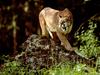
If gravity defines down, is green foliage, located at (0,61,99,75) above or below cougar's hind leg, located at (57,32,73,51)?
below

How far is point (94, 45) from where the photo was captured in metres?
10.2

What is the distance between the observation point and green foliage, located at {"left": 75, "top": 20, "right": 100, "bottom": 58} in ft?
33.0

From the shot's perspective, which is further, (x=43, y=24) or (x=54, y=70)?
(x=43, y=24)

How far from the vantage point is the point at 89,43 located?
1024 centimetres

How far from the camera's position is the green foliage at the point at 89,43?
10.1 metres

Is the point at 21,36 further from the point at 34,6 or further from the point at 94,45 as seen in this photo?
the point at 94,45

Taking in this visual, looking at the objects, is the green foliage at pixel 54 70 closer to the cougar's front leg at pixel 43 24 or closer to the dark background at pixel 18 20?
the cougar's front leg at pixel 43 24

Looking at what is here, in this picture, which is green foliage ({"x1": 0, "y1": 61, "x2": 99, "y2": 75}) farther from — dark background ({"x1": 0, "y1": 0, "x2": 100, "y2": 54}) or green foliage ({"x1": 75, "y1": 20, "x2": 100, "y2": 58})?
dark background ({"x1": 0, "y1": 0, "x2": 100, "y2": 54})

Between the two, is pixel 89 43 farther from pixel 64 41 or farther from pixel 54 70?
pixel 54 70

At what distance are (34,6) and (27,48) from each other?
4.22 m

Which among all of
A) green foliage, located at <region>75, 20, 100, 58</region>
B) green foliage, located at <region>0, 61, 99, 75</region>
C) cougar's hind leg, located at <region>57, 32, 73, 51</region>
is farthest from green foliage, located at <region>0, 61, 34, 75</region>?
green foliage, located at <region>75, 20, 100, 58</region>

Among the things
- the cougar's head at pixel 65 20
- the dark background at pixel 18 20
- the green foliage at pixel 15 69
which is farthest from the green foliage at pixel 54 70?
the dark background at pixel 18 20

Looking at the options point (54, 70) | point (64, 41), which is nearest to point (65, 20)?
point (64, 41)

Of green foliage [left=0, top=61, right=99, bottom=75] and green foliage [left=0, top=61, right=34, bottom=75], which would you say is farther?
green foliage [left=0, top=61, right=34, bottom=75]
